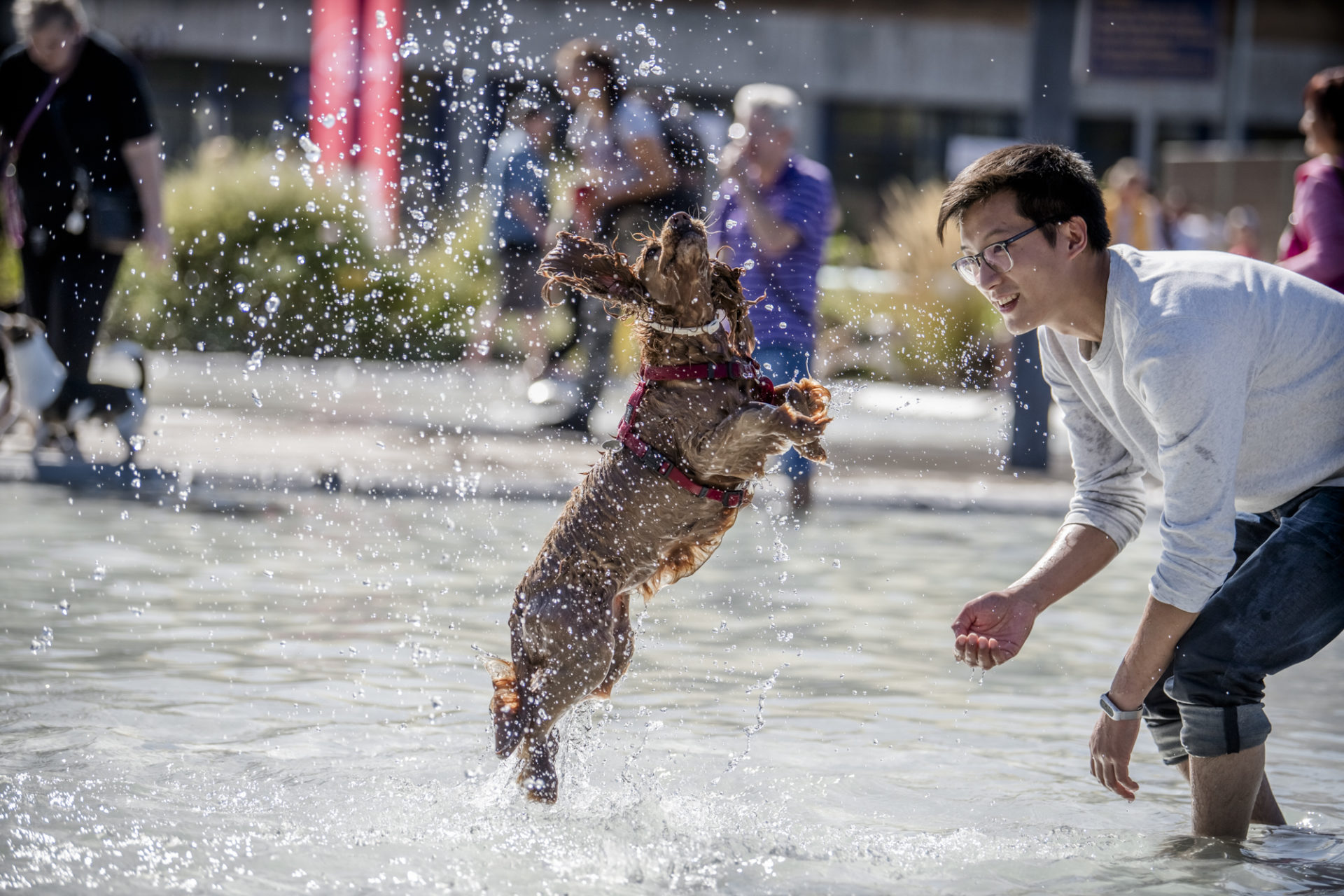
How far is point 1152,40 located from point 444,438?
7328 millimetres

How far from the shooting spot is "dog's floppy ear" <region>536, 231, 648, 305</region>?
12.0 feet

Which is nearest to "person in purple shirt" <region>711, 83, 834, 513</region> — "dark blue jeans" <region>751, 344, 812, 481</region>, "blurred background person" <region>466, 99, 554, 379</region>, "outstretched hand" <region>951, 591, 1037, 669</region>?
"dark blue jeans" <region>751, 344, 812, 481</region>

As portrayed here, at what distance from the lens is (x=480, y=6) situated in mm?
23438

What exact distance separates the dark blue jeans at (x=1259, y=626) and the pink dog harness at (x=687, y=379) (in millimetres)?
1069

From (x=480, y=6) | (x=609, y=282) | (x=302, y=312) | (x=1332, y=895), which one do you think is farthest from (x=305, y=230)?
(x=1332, y=895)

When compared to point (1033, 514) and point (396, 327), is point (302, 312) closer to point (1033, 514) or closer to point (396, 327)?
point (396, 327)

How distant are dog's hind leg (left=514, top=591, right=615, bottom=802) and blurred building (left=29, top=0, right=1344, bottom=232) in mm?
18321

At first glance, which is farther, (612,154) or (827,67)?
(827,67)

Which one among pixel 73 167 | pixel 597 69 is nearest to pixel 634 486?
pixel 73 167

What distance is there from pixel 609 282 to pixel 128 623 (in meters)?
2.79

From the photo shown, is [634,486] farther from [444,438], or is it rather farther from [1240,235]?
[1240,235]

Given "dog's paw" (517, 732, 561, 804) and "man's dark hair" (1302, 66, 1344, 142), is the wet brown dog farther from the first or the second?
"man's dark hair" (1302, 66, 1344, 142)

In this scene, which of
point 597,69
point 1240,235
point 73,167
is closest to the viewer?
point 73,167

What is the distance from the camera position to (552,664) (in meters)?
3.69
